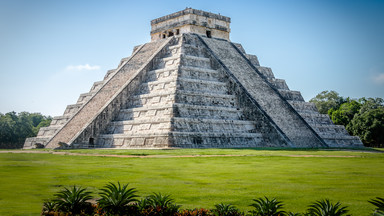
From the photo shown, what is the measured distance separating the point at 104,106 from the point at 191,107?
19.6 feet

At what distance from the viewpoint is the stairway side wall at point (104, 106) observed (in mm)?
25781

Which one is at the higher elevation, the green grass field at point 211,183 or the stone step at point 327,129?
the stone step at point 327,129

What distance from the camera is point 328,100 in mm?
67625

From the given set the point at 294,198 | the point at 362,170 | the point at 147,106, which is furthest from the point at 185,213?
the point at 147,106

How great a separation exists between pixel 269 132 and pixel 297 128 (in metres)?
2.76

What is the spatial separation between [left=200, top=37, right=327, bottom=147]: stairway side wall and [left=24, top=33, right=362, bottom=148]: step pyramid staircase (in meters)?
0.07

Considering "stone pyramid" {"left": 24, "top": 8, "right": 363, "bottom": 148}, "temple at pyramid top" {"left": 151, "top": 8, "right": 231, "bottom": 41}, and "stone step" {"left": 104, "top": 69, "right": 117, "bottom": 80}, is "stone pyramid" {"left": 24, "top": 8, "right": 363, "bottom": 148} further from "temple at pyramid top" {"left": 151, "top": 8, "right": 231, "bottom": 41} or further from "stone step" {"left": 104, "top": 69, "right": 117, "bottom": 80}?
"stone step" {"left": 104, "top": 69, "right": 117, "bottom": 80}

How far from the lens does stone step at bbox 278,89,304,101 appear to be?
32438 millimetres

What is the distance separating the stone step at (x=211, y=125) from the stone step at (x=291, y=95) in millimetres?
6350

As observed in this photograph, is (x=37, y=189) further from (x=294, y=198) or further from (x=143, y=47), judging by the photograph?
(x=143, y=47)

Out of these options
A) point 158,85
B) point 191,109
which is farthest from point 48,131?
point 191,109

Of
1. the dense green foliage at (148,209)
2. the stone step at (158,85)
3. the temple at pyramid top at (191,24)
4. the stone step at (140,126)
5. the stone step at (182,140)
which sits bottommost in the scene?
the dense green foliage at (148,209)

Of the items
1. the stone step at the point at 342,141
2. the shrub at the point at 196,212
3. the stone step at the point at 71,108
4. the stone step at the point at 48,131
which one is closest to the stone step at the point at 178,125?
the stone step at the point at 48,131

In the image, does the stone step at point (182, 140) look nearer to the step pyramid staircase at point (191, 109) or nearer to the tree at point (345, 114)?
the step pyramid staircase at point (191, 109)
